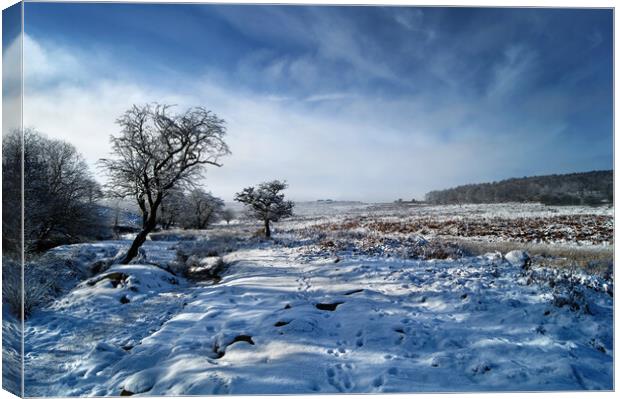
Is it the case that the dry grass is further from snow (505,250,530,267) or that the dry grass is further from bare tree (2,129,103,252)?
bare tree (2,129,103,252)

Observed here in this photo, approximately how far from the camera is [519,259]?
5660 mm

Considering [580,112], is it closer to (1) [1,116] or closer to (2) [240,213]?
(1) [1,116]

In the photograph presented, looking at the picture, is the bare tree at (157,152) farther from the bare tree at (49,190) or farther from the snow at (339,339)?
the snow at (339,339)

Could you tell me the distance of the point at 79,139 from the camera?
17.0 feet

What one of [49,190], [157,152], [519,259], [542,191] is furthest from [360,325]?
[49,190]

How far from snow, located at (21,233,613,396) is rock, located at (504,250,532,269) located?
0.63 ft

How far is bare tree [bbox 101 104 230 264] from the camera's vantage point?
19.3 feet

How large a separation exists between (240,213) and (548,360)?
14056 mm

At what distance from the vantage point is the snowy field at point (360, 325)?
351cm

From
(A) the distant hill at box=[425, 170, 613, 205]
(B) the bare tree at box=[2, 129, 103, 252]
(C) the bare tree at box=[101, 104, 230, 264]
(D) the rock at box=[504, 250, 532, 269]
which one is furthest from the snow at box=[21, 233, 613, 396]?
(C) the bare tree at box=[101, 104, 230, 264]

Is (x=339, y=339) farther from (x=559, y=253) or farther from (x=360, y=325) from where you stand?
(x=559, y=253)

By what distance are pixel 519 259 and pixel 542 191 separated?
1517mm

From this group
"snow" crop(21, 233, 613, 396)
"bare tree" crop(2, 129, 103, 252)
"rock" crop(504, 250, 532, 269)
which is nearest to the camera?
"snow" crop(21, 233, 613, 396)

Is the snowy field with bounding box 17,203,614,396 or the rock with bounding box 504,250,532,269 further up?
the rock with bounding box 504,250,532,269
